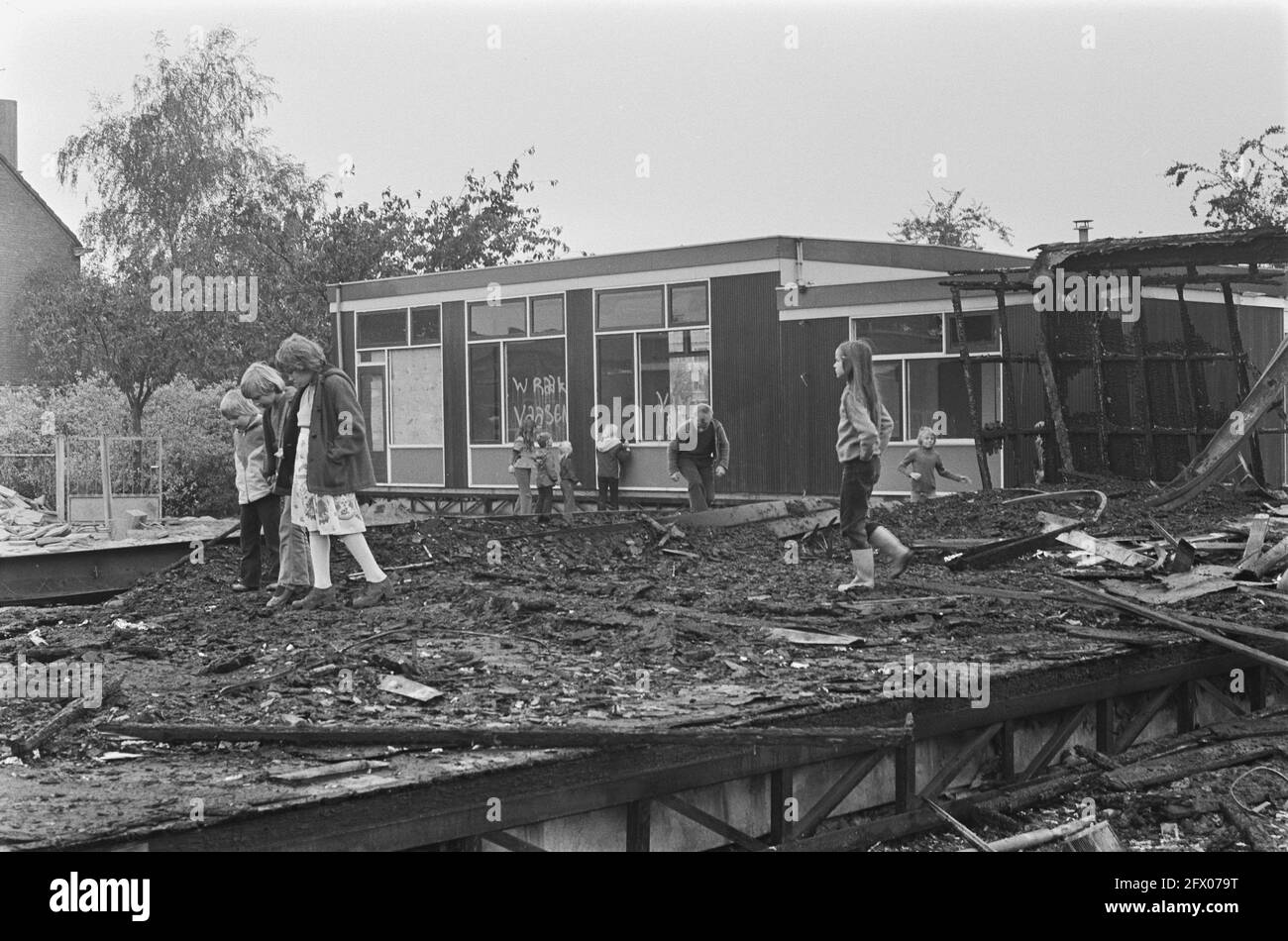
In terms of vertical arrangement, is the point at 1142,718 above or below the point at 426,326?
below

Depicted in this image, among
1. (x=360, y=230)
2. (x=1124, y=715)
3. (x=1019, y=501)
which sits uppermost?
(x=360, y=230)

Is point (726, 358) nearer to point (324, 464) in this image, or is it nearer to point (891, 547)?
point (891, 547)

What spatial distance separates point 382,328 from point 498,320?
2.70 metres

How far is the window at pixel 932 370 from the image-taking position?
1900 centimetres

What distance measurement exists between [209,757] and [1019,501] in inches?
443

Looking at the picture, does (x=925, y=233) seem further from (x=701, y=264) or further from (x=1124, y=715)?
(x=1124, y=715)

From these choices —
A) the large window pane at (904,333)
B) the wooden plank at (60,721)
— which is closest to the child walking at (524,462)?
the large window pane at (904,333)

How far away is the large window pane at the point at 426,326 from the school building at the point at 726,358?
0.03 m

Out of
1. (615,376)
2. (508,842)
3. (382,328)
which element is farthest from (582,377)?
(508,842)

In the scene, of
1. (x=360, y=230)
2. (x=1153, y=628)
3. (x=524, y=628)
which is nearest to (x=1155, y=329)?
(x=1153, y=628)

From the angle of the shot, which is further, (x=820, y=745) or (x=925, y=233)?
(x=925, y=233)

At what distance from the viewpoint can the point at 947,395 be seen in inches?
755

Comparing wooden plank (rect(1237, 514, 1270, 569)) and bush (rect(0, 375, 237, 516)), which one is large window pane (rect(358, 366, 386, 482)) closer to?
bush (rect(0, 375, 237, 516))
